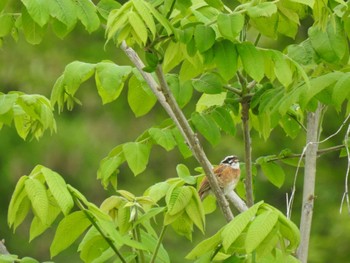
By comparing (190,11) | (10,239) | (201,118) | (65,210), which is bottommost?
(10,239)

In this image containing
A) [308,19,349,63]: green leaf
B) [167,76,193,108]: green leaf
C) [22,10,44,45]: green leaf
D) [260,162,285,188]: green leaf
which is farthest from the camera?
[260,162,285,188]: green leaf

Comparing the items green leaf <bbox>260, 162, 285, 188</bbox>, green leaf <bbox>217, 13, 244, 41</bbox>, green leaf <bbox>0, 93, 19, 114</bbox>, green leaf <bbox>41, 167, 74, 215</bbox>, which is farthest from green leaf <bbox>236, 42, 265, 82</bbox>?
green leaf <bbox>260, 162, 285, 188</bbox>

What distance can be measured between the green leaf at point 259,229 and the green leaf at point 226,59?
414mm

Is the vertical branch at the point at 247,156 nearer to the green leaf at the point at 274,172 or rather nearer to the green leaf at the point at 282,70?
the green leaf at the point at 282,70

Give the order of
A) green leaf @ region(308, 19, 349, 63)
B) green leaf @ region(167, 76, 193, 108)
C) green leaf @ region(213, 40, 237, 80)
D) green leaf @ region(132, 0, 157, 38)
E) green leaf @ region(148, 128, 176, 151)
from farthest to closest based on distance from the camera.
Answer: green leaf @ region(148, 128, 176, 151)
green leaf @ region(167, 76, 193, 108)
green leaf @ region(308, 19, 349, 63)
green leaf @ region(213, 40, 237, 80)
green leaf @ region(132, 0, 157, 38)

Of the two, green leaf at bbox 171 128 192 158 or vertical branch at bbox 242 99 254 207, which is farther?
green leaf at bbox 171 128 192 158

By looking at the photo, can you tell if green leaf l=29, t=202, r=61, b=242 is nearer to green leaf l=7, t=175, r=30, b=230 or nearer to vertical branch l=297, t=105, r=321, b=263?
green leaf l=7, t=175, r=30, b=230

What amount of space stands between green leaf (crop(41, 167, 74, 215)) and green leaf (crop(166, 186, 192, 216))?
24 cm

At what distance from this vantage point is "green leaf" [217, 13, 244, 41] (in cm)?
264

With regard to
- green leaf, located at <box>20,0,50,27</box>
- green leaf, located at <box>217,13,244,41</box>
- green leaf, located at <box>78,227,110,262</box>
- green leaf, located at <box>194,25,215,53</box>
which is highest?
green leaf, located at <box>20,0,50,27</box>

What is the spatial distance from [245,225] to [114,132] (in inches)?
569

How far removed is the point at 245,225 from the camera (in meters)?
2.47

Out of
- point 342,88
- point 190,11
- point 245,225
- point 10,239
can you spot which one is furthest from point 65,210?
point 10,239

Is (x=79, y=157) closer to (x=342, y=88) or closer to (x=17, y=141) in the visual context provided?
(x=17, y=141)
